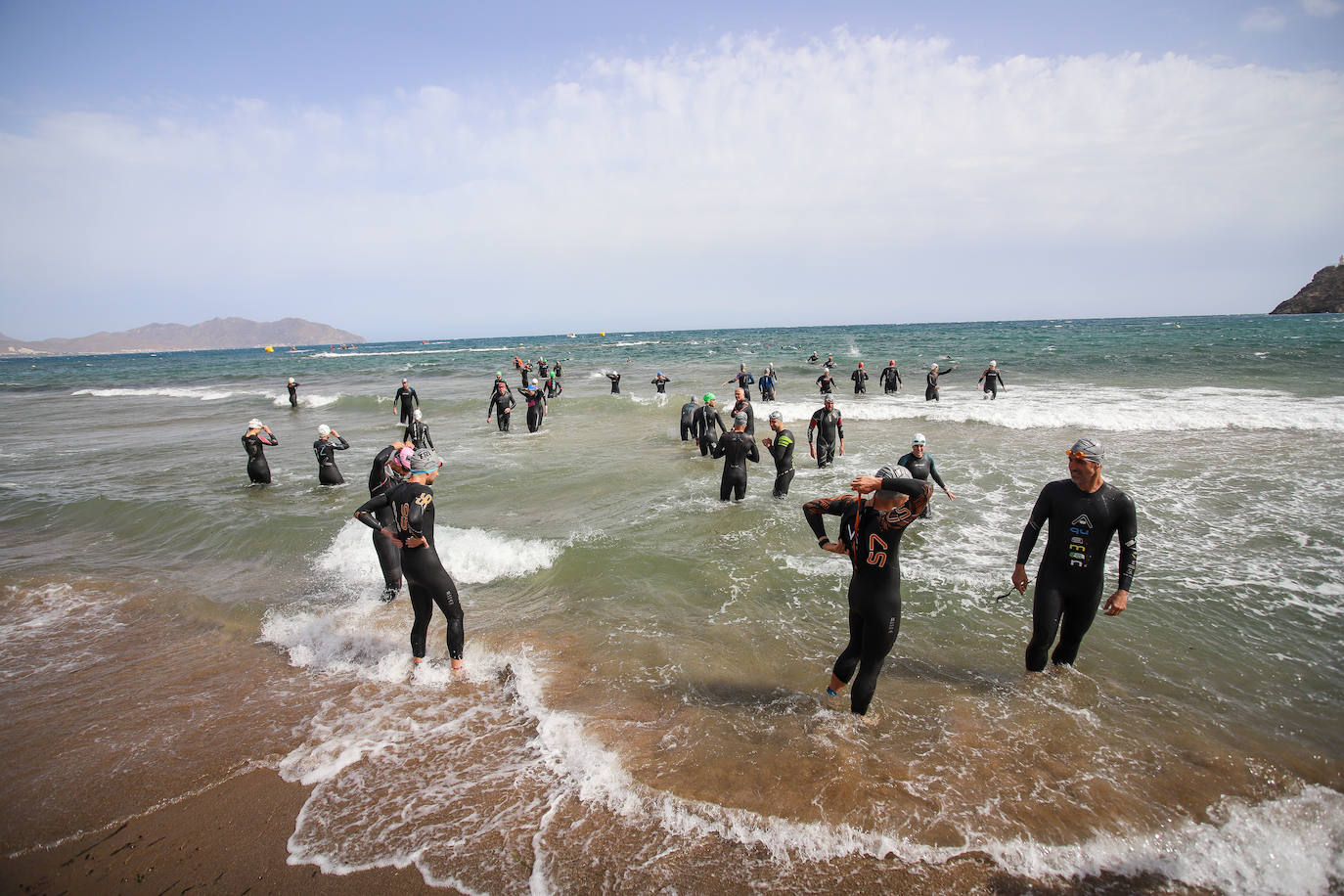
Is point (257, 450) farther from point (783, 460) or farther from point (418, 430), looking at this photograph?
point (783, 460)

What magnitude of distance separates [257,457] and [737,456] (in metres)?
9.84

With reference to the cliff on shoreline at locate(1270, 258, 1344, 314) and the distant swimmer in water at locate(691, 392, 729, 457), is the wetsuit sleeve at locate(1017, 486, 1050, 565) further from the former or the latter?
the cliff on shoreline at locate(1270, 258, 1344, 314)

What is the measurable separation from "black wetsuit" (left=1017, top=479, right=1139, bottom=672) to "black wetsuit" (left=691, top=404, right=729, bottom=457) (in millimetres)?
9163

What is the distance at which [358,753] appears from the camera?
4.21 metres

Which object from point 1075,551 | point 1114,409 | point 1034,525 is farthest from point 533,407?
point 1114,409

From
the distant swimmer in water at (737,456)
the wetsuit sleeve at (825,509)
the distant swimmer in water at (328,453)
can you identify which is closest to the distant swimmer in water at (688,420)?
the distant swimmer in water at (737,456)

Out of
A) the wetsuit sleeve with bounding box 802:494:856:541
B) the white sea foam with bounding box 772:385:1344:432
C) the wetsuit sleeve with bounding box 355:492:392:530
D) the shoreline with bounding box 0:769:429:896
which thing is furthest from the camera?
the white sea foam with bounding box 772:385:1344:432

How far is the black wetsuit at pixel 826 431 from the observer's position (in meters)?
12.2

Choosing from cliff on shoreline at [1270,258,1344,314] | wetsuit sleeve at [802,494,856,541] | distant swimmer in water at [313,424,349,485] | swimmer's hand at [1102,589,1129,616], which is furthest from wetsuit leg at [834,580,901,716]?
cliff on shoreline at [1270,258,1344,314]

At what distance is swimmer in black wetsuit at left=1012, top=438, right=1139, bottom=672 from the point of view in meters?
4.43

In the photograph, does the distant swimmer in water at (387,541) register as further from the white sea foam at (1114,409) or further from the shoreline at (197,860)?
the white sea foam at (1114,409)

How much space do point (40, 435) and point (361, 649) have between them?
2487cm

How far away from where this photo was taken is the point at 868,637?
4.15 m

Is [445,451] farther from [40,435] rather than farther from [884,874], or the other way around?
[40,435]
